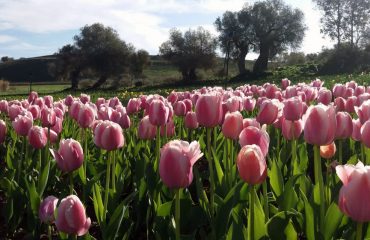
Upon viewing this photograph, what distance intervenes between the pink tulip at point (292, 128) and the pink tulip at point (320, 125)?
35.9 inches

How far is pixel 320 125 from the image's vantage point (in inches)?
71.4

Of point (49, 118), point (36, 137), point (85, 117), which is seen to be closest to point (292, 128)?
point (85, 117)

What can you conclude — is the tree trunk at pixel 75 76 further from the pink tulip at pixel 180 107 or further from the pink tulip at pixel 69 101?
the pink tulip at pixel 180 107

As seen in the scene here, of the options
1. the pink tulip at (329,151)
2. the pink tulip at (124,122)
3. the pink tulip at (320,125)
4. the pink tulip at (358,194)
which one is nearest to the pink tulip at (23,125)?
the pink tulip at (124,122)

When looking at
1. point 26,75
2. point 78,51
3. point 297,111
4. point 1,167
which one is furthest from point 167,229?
point 26,75

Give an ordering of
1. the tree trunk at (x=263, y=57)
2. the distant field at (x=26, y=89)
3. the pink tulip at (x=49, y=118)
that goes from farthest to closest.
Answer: the tree trunk at (x=263, y=57) → the distant field at (x=26, y=89) → the pink tulip at (x=49, y=118)

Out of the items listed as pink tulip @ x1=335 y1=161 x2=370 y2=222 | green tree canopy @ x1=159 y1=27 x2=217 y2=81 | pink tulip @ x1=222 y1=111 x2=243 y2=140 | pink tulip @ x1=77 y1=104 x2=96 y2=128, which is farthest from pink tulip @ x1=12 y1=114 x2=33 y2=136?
green tree canopy @ x1=159 y1=27 x2=217 y2=81

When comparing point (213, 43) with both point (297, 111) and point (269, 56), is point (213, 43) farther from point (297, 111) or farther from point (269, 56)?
point (297, 111)

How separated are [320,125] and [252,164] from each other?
0.36 metres

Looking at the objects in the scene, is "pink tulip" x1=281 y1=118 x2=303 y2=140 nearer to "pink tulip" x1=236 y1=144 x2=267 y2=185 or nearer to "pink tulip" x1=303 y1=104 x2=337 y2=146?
"pink tulip" x1=303 y1=104 x2=337 y2=146

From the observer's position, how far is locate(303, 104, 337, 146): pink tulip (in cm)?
181

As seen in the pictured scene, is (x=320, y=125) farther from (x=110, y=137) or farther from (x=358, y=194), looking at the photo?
(x=110, y=137)

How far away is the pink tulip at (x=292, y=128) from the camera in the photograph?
9.13ft

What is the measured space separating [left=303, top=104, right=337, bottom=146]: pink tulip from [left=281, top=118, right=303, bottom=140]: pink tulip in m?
0.91
